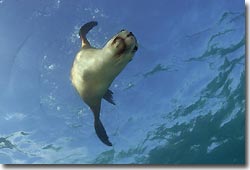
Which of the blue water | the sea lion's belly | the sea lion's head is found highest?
the blue water

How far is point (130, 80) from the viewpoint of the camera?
21.1ft

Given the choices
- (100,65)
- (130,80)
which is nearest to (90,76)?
(100,65)

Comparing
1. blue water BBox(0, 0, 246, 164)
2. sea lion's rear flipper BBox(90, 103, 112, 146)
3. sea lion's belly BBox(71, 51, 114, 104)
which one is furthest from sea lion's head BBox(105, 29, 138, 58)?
blue water BBox(0, 0, 246, 164)

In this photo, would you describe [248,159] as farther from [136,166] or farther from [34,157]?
[34,157]

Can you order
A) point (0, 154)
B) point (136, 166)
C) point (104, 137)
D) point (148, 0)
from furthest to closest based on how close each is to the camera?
point (0, 154)
point (148, 0)
point (136, 166)
point (104, 137)

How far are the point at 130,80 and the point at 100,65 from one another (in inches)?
155

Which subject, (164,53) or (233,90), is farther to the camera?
(233,90)

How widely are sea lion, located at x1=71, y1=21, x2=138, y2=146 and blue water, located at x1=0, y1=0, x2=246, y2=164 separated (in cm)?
185

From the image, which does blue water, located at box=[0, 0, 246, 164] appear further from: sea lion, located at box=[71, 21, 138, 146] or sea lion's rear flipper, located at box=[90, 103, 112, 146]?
sea lion, located at box=[71, 21, 138, 146]

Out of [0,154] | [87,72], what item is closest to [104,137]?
[87,72]

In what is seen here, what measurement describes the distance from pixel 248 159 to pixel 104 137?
5.30ft

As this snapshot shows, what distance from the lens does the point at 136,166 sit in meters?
4.23

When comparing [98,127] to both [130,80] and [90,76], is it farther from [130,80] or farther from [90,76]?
[130,80]

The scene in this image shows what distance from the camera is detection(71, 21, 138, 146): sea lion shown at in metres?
2.12
